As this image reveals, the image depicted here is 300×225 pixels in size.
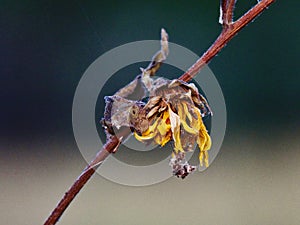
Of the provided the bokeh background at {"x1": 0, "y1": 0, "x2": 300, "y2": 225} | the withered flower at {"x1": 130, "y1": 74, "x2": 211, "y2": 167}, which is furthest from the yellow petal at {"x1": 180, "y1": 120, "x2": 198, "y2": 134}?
the bokeh background at {"x1": 0, "y1": 0, "x2": 300, "y2": 225}

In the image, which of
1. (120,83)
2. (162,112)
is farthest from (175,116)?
(120,83)

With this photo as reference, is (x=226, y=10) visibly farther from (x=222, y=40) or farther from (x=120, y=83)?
(x=120, y=83)

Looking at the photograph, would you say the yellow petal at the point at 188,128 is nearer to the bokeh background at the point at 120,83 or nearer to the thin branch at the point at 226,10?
the thin branch at the point at 226,10

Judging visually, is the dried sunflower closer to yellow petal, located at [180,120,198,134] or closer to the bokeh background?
yellow petal, located at [180,120,198,134]

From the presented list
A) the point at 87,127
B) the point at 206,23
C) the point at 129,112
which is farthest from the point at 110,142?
the point at 206,23

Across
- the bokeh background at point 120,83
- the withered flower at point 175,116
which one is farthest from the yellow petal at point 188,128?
the bokeh background at point 120,83
